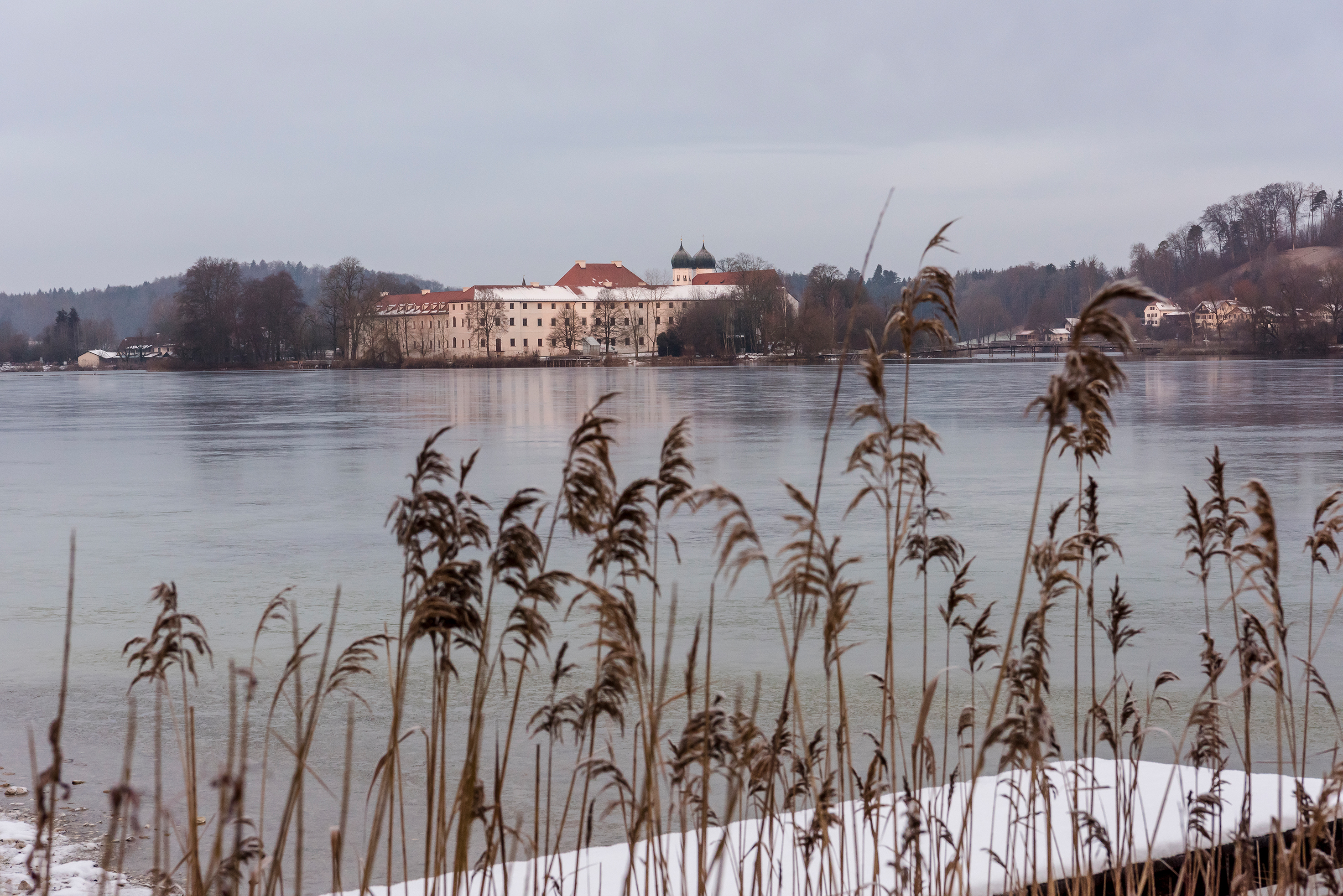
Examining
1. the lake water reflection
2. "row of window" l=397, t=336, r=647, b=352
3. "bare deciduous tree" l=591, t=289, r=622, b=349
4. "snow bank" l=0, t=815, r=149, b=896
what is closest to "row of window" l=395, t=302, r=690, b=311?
"bare deciduous tree" l=591, t=289, r=622, b=349

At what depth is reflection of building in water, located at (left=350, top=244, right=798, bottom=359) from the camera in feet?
392

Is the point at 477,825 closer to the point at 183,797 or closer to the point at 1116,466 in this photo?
the point at 183,797

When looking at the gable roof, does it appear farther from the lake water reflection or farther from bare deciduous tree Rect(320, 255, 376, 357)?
the lake water reflection

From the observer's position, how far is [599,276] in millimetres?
142875

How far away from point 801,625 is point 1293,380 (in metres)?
47.3

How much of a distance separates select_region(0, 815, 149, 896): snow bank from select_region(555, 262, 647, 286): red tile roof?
13512 centimetres

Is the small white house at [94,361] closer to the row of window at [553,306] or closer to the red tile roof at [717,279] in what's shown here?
the row of window at [553,306]

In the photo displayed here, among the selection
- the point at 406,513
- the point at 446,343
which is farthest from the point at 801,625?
the point at 446,343

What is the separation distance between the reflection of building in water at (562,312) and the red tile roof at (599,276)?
0.12 meters

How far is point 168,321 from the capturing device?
111188 mm

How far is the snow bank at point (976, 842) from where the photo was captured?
3125 mm

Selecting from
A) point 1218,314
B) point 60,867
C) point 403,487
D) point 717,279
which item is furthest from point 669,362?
point 60,867

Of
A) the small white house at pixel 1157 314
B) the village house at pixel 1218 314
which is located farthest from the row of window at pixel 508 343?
the small white house at pixel 1157 314

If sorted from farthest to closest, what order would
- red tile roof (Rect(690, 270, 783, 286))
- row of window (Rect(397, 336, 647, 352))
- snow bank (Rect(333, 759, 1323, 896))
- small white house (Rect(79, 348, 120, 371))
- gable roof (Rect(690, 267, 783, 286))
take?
small white house (Rect(79, 348, 120, 371)) < red tile roof (Rect(690, 270, 783, 286)) < row of window (Rect(397, 336, 647, 352)) < gable roof (Rect(690, 267, 783, 286)) < snow bank (Rect(333, 759, 1323, 896))
